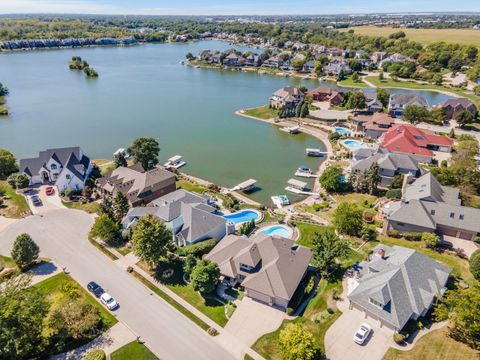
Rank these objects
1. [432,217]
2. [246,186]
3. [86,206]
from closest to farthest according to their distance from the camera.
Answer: [432,217]
[86,206]
[246,186]

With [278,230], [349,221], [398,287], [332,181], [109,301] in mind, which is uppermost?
[398,287]

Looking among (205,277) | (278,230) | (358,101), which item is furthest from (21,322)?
(358,101)

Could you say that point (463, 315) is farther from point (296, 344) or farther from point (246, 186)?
point (246, 186)

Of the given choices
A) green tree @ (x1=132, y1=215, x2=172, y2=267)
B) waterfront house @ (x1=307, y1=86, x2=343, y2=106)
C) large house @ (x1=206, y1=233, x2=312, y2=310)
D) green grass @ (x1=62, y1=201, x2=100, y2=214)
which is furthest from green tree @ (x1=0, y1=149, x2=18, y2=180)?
waterfront house @ (x1=307, y1=86, x2=343, y2=106)

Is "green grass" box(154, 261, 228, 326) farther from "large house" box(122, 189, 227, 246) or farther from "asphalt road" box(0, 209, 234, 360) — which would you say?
"large house" box(122, 189, 227, 246)

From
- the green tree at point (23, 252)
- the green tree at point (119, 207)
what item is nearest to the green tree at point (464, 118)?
the green tree at point (119, 207)

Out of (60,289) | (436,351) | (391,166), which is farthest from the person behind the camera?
(391,166)

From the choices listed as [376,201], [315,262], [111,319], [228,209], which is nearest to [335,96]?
[376,201]
